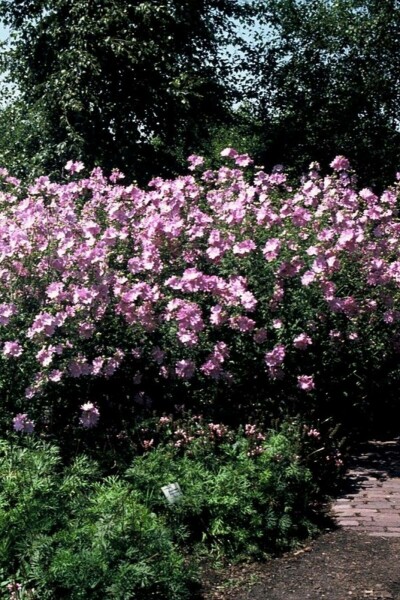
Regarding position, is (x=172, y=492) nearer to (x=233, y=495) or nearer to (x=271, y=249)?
(x=233, y=495)

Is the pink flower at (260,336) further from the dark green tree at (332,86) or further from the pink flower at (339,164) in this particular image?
the dark green tree at (332,86)

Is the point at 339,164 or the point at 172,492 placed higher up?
the point at 339,164

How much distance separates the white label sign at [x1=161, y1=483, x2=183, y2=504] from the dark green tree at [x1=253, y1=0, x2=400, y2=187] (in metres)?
15.7

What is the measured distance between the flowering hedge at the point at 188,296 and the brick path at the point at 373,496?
64 cm

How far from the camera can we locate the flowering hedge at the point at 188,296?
5656 millimetres

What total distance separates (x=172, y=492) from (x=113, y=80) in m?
13.3

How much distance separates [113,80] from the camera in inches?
645

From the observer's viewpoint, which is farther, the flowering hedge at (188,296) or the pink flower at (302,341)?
the pink flower at (302,341)

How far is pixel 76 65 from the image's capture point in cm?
1555

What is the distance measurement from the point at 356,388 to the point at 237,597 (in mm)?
3477

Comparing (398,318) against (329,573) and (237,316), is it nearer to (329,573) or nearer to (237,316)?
(237,316)

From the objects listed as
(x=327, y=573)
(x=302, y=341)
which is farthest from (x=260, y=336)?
(x=327, y=573)

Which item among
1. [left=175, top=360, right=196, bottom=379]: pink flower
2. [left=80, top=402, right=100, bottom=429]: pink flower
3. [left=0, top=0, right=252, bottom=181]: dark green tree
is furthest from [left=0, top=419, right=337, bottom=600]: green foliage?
[left=0, top=0, right=252, bottom=181]: dark green tree

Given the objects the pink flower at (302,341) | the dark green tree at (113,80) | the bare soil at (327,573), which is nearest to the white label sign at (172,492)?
the bare soil at (327,573)
